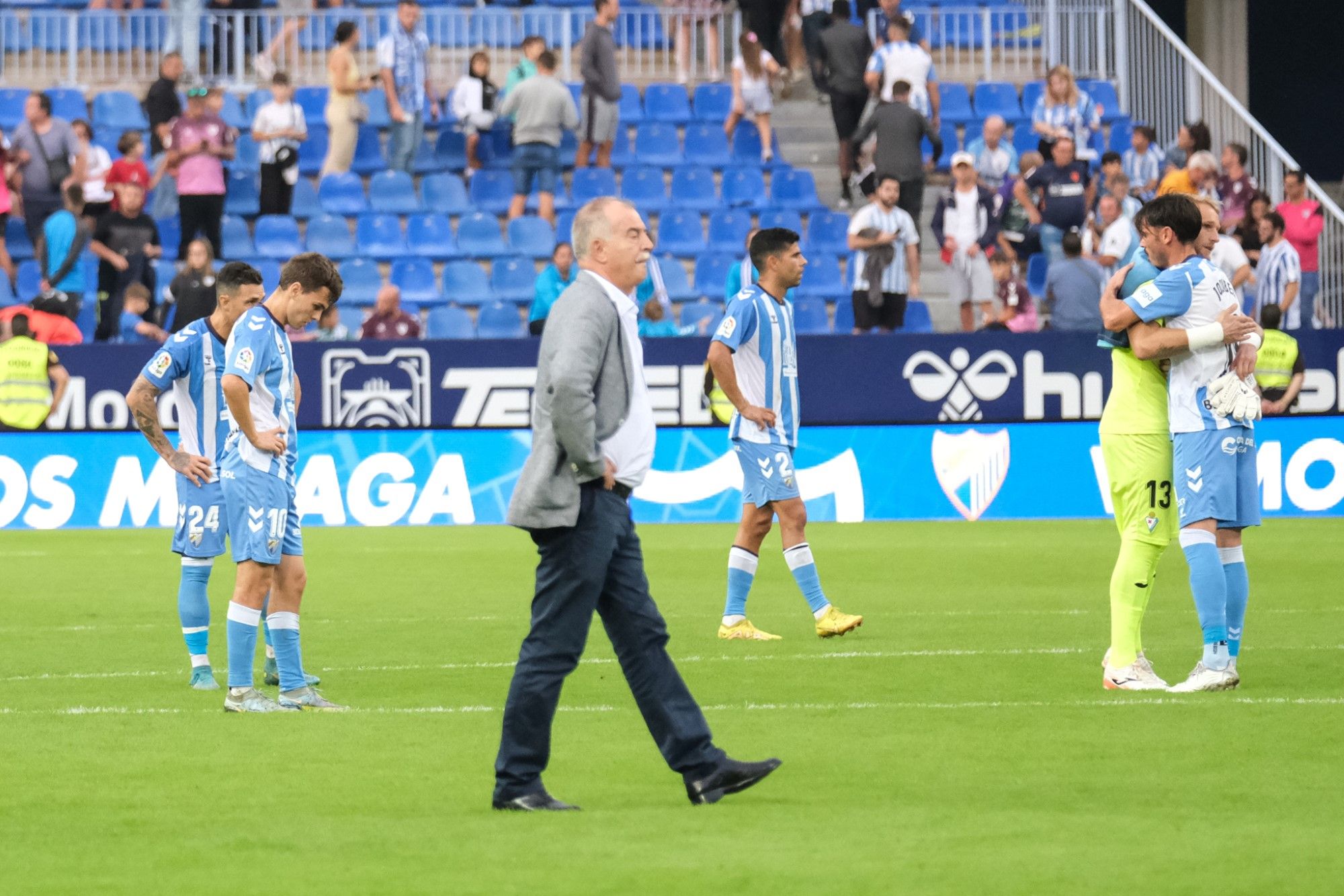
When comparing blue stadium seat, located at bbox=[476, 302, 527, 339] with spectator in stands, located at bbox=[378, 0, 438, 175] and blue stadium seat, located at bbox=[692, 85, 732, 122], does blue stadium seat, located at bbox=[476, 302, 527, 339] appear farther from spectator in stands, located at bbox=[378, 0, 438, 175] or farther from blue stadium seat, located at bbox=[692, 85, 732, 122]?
blue stadium seat, located at bbox=[692, 85, 732, 122]

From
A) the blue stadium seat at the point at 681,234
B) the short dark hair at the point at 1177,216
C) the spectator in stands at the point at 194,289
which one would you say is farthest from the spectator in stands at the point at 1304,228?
the short dark hair at the point at 1177,216

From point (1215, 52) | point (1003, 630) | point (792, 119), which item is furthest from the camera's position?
point (1215, 52)

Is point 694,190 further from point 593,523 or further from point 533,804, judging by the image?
point 533,804

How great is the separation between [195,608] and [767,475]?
3.36 meters

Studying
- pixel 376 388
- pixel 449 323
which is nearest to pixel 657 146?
pixel 449 323

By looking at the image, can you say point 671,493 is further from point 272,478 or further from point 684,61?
point 272,478

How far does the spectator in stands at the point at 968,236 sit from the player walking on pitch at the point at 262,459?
1512 cm

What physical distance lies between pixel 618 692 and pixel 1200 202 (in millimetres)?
3489

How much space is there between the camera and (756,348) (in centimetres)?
1161

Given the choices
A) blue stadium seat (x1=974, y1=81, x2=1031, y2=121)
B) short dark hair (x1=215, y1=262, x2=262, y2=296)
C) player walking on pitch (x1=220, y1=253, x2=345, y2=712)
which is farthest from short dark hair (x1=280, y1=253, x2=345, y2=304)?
blue stadium seat (x1=974, y1=81, x2=1031, y2=121)

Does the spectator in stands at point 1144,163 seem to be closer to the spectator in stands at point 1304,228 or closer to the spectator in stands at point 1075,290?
the spectator in stands at point 1304,228

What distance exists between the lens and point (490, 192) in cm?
A: 2545

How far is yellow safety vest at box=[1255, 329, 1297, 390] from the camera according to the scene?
65.8 ft

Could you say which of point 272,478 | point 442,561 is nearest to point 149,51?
point 442,561
